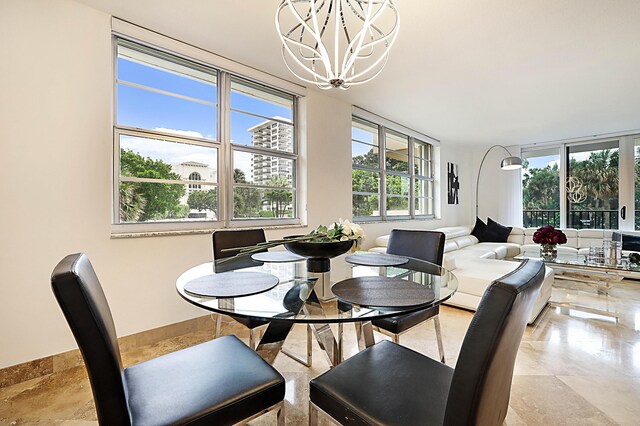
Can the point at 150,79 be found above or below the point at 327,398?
above

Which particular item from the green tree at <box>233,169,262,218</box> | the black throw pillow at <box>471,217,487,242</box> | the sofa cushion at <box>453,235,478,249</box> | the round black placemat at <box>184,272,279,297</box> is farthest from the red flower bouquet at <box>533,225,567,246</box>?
the round black placemat at <box>184,272,279,297</box>

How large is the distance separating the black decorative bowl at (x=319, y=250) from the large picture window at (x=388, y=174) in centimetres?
253

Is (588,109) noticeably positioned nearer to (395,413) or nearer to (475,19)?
(475,19)

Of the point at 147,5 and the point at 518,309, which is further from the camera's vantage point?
the point at 147,5

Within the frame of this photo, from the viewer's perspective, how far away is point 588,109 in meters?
3.90

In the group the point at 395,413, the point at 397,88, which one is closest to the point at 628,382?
the point at 395,413

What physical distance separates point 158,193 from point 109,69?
0.95m

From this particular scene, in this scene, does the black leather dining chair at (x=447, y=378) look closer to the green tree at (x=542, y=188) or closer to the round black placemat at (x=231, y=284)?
the round black placemat at (x=231, y=284)

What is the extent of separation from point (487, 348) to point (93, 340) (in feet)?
3.17

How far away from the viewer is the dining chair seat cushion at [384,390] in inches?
34.0

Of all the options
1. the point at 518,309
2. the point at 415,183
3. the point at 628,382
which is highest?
the point at 415,183

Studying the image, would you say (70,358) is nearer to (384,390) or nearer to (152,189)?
(152,189)

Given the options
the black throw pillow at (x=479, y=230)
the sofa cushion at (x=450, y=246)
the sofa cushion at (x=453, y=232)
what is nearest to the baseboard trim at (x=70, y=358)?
the sofa cushion at (x=450, y=246)

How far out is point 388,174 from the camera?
15.2ft
